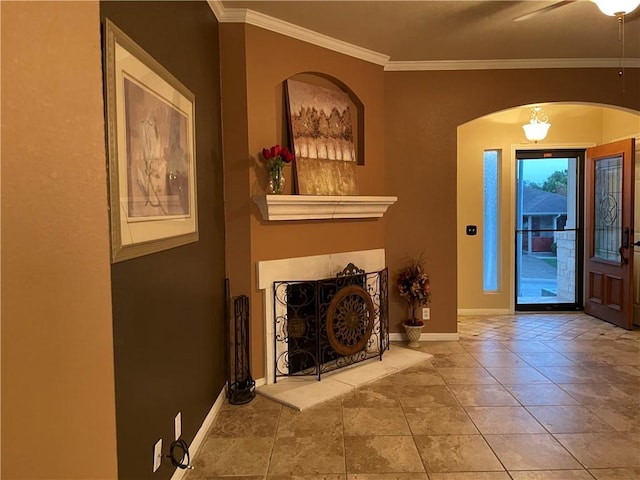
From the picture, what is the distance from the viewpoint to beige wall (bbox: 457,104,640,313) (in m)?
5.32

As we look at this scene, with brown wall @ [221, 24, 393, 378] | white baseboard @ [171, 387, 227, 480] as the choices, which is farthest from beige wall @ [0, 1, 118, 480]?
brown wall @ [221, 24, 393, 378]

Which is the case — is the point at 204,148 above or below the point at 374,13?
below

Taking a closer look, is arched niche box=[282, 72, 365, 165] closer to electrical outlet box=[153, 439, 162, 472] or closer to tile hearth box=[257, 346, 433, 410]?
tile hearth box=[257, 346, 433, 410]

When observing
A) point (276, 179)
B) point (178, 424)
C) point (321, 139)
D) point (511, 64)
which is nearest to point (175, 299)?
point (178, 424)

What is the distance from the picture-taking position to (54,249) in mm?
572

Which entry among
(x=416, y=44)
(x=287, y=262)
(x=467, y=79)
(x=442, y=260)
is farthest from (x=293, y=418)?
(x=467, y=79)

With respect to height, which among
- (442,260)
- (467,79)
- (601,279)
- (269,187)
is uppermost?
(467,79)

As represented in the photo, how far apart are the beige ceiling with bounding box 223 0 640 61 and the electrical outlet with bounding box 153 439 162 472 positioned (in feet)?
8.69

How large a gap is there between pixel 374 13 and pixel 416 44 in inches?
29.8

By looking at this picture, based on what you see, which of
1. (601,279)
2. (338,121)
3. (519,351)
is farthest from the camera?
(601,279)

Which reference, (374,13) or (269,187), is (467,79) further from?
(269,187)

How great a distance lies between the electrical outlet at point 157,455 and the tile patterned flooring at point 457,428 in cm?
39

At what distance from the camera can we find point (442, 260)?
4.36 m

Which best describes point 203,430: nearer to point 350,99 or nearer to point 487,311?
point 350,99
